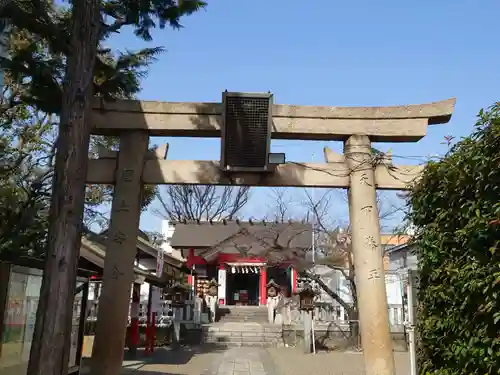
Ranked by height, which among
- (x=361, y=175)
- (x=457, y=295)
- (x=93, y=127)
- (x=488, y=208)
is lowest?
(x=457, y=295)

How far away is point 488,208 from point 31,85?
665 cm

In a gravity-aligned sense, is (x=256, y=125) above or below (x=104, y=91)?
below

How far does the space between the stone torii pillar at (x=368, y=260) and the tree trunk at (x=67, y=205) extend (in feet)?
13.7

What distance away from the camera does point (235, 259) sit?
34062mm

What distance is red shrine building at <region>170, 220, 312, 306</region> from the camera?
3303 centimetres

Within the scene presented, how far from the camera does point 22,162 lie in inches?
537

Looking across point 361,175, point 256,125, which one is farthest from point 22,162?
point 361,175

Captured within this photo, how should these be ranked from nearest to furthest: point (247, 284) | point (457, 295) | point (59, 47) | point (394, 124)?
point (457, 295)
point (59, 47)
point (394, 124)
point (247, 284)

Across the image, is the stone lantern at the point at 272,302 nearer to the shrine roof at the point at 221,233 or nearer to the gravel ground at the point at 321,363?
the shrine roof at the point at 221,233

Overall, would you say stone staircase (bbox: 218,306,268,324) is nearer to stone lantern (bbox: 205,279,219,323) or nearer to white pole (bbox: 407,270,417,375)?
stone lantern (bbox: 205,279,219,323)

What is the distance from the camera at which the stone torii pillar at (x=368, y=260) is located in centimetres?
729

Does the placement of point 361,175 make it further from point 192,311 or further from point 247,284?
point 247,284

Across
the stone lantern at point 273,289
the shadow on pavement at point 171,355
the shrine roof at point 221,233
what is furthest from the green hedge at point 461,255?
the shrine roof at point 221,233

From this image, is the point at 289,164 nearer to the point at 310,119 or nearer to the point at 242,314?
the point at 310,119
